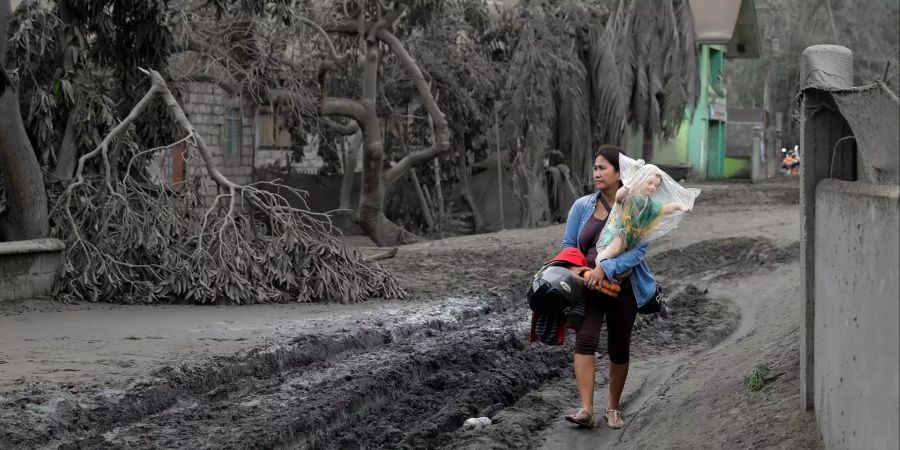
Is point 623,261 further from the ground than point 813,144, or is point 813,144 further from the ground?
point 813,144

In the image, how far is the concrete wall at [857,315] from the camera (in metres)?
4.08

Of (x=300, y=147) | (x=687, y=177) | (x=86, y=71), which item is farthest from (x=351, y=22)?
(x=687, y=177)

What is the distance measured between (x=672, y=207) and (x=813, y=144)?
93 cm

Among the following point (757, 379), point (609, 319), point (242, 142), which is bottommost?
point (757, 379)

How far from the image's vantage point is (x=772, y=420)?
6.58 metres

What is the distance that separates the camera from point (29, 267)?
39.1 feet

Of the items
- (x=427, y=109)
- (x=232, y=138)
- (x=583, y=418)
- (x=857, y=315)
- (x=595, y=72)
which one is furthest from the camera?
(x=595, y=72)

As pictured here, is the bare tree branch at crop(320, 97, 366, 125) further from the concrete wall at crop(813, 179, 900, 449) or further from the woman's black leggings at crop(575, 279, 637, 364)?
the concrete wall at crop(813, 179, 900, 449)

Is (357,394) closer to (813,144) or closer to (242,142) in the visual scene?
(813,144)

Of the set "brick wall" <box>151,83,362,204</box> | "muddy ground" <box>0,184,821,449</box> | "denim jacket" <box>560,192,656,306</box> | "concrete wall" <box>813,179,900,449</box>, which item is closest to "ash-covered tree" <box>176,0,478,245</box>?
"brick wall" <box>151,83,362,204</box>

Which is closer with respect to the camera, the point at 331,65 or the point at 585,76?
the point at 331,65

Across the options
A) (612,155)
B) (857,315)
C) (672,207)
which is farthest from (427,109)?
(857,315)

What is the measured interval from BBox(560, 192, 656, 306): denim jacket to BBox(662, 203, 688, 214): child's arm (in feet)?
0.82

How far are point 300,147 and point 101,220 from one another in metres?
10.9
